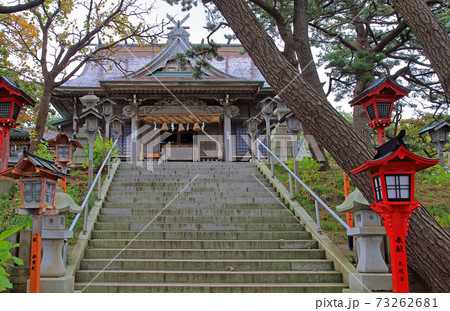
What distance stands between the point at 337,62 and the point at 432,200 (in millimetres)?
4246

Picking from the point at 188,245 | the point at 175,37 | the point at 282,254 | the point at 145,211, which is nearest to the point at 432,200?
the point at 282,254

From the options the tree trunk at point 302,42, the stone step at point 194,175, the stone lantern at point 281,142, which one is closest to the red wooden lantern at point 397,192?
the tree trunk at point 302,42

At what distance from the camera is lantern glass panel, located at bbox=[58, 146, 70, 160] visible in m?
8.42

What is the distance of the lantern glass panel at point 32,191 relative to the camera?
4.54 m

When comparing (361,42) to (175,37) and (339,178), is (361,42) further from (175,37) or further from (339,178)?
(175,37)

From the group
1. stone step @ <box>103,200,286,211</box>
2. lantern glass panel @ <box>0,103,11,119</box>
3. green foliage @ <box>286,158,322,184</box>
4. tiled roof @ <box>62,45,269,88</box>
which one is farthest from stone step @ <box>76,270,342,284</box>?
tiled roof @ <box>62,45,269,88</box>

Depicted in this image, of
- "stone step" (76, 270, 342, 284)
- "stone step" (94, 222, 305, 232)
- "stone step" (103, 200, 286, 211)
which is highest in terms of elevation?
"stone step" (103, 200, 286, 211)

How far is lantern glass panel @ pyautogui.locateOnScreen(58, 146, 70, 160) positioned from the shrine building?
5.68 meters

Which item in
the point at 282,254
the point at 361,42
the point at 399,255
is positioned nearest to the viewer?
the point at 399,255

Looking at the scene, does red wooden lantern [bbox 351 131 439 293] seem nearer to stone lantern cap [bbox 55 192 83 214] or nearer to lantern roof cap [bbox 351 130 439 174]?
lantern roof cap [bbox 351 130 439 174]

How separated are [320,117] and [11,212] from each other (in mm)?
6308

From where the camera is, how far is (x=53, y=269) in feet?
17.3

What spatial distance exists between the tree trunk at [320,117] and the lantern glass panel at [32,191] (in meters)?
3.58

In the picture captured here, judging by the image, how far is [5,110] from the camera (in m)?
6.48
